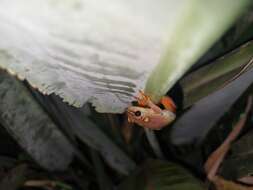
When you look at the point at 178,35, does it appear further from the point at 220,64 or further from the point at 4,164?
the point at 4,164

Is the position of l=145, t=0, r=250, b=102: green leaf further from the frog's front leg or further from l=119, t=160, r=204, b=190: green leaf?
l=119, t=160, r=204, b=190: green leaf

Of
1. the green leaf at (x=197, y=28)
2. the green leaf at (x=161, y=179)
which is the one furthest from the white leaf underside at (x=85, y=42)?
the green leaf at (x=161, y=179)

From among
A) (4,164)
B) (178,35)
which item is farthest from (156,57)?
(4,164)

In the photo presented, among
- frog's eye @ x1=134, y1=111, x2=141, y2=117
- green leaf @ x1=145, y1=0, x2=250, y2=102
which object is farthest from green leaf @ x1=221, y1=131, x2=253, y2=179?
green leaf @ x1=145, y1=0, x2=250, y2=102

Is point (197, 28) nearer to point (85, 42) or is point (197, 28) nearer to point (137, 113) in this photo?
point (85, 42)

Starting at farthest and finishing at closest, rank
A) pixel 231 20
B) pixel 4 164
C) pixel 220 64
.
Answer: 1. pixel 4 164
2. pixel 220 64
3. pixel 231 20

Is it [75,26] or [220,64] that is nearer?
[75,26]

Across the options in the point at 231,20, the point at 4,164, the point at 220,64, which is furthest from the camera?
the point at 4,164

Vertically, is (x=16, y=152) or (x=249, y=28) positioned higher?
(x=249, y=28)
